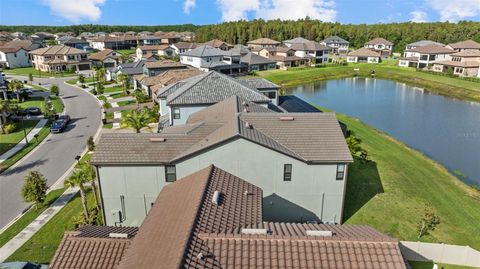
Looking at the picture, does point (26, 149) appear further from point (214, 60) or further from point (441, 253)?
point (214, 60)

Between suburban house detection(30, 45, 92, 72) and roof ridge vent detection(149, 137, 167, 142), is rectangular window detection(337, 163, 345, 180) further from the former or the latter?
suburban house detection(30, 45, 92, 72)

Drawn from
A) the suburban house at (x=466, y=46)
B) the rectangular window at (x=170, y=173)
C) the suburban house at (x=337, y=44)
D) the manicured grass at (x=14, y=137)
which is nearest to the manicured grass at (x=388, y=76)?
the suburban house at (x=466, y=46)

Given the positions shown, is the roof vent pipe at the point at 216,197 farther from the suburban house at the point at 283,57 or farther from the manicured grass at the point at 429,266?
the suburban house at the point at 283,57

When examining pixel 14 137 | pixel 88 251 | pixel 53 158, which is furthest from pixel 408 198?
pixel 14 137

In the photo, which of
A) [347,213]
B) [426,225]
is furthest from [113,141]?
[426,225]

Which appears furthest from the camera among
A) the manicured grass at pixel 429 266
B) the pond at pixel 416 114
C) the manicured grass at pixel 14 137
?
the pond at pixel 416 114

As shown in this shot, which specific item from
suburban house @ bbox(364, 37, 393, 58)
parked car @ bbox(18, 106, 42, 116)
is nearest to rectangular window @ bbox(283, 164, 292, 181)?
parked car @ bbox(18, 106, 42, 116)

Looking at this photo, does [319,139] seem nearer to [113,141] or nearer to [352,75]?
[113,141]
